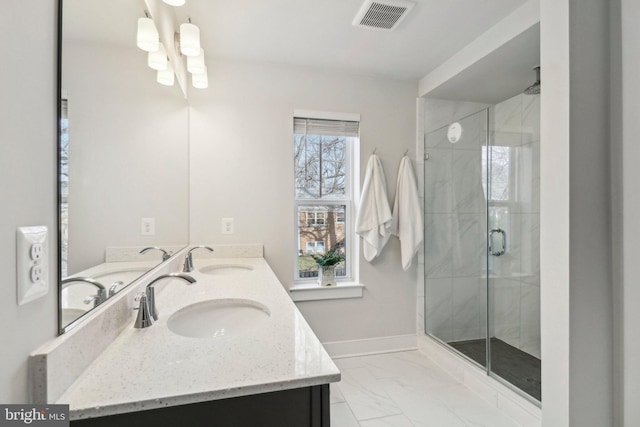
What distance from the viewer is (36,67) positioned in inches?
22.3

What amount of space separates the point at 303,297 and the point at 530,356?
5.71 feet

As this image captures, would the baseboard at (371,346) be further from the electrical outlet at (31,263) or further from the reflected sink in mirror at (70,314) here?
the electrical outlet at (31,263)

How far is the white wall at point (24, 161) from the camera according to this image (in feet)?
1.59

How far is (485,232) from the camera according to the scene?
7.64ft

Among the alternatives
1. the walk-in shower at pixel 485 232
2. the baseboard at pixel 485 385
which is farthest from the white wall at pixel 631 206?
the walk-in shower at pixel 485 232

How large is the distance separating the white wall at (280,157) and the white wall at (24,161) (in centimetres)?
168

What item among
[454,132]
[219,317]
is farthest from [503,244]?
[219,317]

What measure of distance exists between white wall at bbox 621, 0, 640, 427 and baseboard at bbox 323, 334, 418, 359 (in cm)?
159

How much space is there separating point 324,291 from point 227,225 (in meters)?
0.94

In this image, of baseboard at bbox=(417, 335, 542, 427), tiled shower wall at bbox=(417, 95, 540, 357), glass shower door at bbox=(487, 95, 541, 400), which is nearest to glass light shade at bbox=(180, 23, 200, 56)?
tiled shower wall at bbox=(417, 95, 540, 357)

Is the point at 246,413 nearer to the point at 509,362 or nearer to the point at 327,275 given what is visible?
the point at 327,275

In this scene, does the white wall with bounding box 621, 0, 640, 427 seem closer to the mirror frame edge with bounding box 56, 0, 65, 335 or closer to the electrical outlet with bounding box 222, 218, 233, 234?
the mirror frame edge with bounding box 56, 0, 65, 335

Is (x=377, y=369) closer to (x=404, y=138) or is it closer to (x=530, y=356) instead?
(x=530, y=356)

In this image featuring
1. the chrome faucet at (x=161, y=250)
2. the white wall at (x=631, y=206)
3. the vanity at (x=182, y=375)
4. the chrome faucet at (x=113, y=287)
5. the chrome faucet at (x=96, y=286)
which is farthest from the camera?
the chrome faucet at (x=161, y=250)
